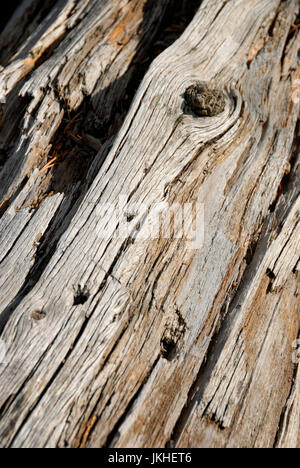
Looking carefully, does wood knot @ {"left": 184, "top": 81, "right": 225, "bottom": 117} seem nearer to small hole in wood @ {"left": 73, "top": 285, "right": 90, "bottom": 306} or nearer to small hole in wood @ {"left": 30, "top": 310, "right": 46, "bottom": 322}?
small hole in wood @ {"left": 73, "top": 285, "right": 90, "bottom": 306}

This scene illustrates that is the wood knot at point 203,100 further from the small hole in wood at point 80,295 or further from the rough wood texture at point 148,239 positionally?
the small hole in wood at point 80,295

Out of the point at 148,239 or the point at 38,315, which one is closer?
the point at 38,315

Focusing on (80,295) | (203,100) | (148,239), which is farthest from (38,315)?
(203,100)

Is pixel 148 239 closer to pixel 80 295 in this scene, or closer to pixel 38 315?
pixel 80 295

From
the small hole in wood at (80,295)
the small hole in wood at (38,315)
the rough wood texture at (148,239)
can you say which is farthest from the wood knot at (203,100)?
the small hole in wood at (38,315)

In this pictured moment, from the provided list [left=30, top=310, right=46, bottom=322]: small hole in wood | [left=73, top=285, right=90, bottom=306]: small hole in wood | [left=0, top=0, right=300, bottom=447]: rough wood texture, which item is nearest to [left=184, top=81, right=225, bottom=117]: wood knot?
[left=0, top=0, right=300, bottom=447]: rough wood texture
